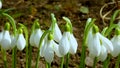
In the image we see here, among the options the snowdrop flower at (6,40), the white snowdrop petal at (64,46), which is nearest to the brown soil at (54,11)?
the snowdrop flower at (6,40)

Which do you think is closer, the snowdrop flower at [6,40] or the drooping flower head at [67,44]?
the drooping flower head at [67,44]

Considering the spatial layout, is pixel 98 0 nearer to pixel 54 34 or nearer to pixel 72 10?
pixel 72 10

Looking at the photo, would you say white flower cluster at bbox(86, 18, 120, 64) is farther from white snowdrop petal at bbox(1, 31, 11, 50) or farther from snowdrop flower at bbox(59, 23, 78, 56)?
white snowdrop petal at bbox(1, 31, 11, 50)

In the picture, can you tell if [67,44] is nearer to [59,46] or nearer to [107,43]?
[59,46]

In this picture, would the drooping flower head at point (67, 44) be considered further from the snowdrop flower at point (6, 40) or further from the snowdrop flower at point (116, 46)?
the snowdrop flower at point (6, 40)

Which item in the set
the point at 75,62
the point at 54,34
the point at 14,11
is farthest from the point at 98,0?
the point at 54,34

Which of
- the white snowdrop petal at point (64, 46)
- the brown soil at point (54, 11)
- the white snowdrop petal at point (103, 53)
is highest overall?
the brown soil at point (54, 11)

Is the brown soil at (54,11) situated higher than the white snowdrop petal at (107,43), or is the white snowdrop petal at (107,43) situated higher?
the brown soil at (54,11)

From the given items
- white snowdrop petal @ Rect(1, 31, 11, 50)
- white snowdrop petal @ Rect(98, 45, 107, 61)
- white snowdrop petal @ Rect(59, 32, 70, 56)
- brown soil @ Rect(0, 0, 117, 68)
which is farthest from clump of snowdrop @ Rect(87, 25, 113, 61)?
brown soil @ Rect(0, 0, 117, 68)
